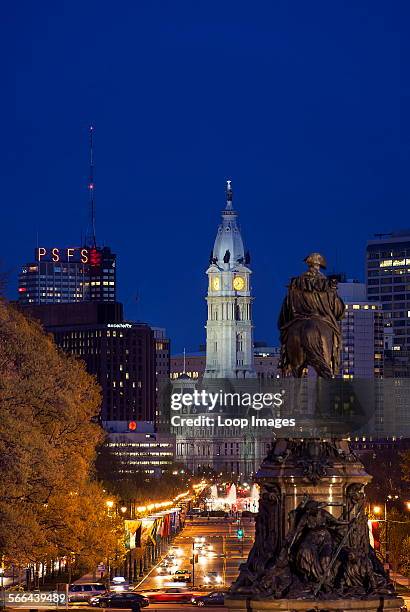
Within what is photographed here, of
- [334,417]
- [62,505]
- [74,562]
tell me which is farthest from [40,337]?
[334,417]

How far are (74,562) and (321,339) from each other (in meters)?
56.6

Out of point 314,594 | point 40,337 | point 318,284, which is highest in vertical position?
point 40,337

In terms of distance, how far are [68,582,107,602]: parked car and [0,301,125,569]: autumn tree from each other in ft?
4.82

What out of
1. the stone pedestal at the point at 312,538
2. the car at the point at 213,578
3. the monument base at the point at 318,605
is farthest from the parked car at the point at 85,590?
the monument base at the point at 318,605

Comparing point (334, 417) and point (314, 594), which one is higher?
point (334, 417)

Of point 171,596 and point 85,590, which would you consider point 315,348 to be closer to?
point 171,596

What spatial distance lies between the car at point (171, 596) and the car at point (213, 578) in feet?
31.9

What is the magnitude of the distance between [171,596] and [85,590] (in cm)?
509

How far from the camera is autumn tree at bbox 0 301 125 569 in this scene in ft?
239

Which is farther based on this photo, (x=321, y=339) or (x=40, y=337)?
(x=40, y=337)

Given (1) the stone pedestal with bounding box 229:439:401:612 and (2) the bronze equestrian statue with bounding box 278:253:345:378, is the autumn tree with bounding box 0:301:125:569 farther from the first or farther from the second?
(1) the stone pedestal with bounding box 229:439:401:612

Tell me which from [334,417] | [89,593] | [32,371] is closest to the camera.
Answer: [334,417]

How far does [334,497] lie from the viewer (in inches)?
1692

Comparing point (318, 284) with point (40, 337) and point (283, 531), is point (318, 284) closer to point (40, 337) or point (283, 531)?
point (283, 531)
